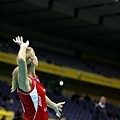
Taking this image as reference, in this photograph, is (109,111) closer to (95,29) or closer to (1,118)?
(95,29)

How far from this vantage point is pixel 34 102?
4062 millimetres

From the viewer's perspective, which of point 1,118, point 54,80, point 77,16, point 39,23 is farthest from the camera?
point 54,80

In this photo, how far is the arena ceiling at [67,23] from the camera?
75.6 feet

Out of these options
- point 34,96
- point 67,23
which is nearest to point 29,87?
point 34,96

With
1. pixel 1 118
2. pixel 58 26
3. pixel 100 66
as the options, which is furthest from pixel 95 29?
pixel 1 118

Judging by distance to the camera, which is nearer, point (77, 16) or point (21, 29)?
point (77, 16)

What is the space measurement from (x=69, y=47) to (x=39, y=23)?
4680 mm

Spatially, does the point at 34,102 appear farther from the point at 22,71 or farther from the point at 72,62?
the point at 72,62

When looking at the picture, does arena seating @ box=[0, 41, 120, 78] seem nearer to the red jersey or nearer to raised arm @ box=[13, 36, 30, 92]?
the red jersey

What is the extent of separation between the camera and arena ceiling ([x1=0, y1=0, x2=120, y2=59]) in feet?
75.6

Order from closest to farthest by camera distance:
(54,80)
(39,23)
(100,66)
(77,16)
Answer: (77,16) → (39,23) → (54,80) → (100,66)

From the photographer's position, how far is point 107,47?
104 ft

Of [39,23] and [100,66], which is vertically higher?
[39,23]

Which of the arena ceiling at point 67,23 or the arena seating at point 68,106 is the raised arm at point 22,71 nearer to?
the arena seating at point 68,106
